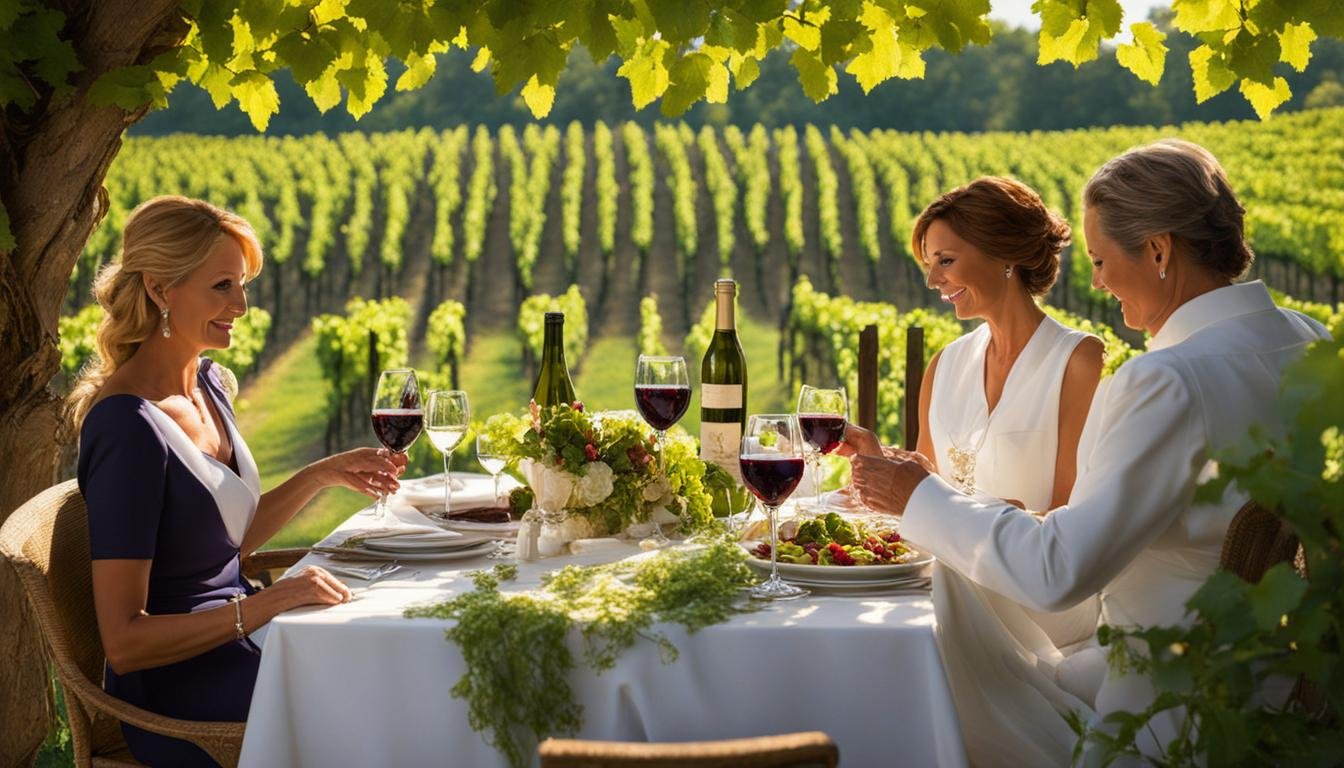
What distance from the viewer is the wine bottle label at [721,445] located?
7.55 ft

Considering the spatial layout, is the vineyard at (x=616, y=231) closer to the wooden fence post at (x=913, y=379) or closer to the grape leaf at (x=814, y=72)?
the wooden fence post at (x=913, y=379)

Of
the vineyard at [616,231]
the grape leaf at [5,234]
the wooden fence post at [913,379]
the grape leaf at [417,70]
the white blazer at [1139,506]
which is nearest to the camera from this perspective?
the white blazer at [1139,506]

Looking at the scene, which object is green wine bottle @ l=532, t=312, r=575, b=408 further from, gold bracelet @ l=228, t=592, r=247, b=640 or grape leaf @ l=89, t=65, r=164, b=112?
grape leaf @ l=89, t=65, r=164, b=112

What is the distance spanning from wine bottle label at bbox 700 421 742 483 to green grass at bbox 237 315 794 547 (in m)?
8.22

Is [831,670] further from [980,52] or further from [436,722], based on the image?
[980,52]

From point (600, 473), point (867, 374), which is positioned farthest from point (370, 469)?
point (867, 374)

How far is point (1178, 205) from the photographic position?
6.05 feet

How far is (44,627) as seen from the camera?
1890 mm

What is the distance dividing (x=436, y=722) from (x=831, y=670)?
490 mm

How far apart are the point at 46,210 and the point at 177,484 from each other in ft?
2.94

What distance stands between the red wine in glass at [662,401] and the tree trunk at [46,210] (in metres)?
1.26

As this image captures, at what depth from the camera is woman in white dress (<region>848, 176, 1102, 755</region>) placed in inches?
99.3

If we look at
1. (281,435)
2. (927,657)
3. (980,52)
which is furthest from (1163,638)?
(980,52)

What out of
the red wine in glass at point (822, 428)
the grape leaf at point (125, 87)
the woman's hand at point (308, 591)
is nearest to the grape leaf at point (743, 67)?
the red wine in glass at point (822, 428)
